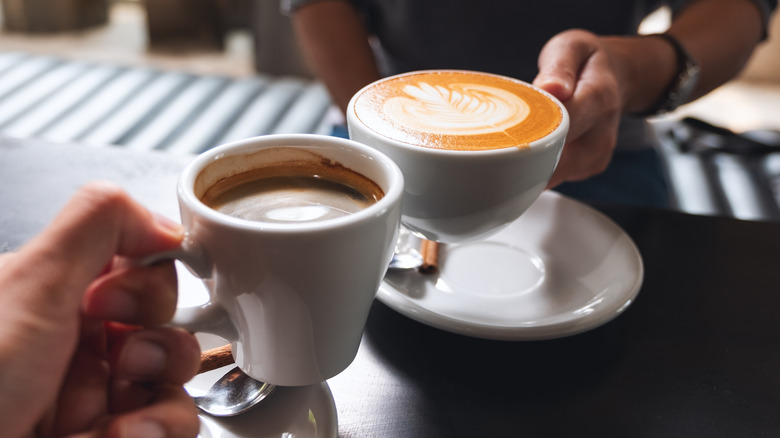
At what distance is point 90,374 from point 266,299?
0.40 ft

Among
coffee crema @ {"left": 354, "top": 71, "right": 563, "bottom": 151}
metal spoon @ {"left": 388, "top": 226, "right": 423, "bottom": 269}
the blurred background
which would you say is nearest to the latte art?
coffee crema @ {"left": 354, "top": 71, "right": 563, "bottom": 151}

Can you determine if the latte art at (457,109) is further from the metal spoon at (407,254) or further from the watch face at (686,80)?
the watch face at (686,80)

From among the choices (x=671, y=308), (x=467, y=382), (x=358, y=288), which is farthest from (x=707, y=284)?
(x=358, y=288)

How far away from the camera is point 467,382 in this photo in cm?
54

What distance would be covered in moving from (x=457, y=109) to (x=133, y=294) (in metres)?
0.40

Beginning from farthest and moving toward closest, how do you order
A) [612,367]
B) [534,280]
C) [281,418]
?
[534,280], [612,367], [281,418]

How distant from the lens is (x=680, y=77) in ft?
3.41

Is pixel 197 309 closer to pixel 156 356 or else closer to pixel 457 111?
pixel 156 356

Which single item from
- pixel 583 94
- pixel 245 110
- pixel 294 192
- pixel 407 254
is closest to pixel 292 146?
pixel 294 192

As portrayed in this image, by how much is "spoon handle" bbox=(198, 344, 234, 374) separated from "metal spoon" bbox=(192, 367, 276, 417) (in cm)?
1

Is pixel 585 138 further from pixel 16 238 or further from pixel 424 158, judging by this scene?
pixel 16 238

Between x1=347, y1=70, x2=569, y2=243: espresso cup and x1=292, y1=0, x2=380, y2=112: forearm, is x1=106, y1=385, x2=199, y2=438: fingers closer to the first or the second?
x1=347, y1=70, x2=569, y2=243: espresso cup

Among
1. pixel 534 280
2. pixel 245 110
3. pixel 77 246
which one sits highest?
pixel 77 246

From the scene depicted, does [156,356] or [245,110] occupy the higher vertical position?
[156,356]
